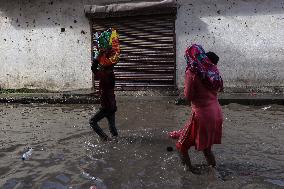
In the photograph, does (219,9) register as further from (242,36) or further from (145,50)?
(145,50)

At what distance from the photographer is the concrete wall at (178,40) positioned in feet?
40.3

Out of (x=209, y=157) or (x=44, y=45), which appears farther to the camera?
(x=44, y=45)

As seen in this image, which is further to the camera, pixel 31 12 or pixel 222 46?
pixel 31 12

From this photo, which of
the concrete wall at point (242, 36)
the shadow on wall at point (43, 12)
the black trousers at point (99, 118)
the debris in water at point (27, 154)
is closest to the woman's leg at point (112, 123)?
the black trousers at point (99, 118)

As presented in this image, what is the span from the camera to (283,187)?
454 cm

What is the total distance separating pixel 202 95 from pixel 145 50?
8.76 meters

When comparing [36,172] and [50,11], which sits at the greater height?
[50,11]

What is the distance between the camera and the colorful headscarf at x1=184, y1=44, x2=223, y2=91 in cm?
467

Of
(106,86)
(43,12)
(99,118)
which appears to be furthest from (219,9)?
(99,118)

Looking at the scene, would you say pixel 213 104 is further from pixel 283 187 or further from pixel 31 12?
pixel 31 12

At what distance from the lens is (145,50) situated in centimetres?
1340

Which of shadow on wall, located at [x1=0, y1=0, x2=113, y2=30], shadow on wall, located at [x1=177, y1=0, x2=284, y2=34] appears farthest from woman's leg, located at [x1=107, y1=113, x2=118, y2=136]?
shadow on wall, located at [x1=0, y1=0, x2=113, y2=30]

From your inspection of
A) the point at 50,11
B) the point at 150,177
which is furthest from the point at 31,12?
the point at 150,177

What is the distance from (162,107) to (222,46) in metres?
3.33
